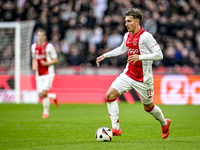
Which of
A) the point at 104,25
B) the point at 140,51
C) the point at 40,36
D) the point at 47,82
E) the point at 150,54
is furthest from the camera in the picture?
the point at 104,25

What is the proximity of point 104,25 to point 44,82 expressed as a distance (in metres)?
8.04

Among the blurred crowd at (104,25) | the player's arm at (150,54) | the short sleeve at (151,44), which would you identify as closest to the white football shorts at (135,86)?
the player's arm at (150,54)

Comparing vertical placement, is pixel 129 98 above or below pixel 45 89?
below

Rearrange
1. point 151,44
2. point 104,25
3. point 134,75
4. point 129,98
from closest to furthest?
point 151,44, point 134,75, point 129,98, point 104,25

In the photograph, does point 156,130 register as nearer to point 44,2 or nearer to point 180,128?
point 180,128

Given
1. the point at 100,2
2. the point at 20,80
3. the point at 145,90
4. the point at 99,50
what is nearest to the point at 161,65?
the point at 99,50

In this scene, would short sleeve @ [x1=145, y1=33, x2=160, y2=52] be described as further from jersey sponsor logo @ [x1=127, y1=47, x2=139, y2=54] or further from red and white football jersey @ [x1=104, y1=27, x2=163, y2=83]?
jersey sponsor logo @ [x1=127, y1=47, x2=139, y2=54]

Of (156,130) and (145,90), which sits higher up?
(145,90)

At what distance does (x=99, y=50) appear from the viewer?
1805 cm

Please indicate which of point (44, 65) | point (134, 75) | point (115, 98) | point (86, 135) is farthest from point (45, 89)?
point (134, 75)

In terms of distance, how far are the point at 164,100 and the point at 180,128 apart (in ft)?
25.3

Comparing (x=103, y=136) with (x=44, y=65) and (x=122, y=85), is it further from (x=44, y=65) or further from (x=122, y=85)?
(x=44, y=65)

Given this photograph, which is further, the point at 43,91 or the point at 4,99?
the point at 4,99

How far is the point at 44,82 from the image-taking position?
11.6 meters
